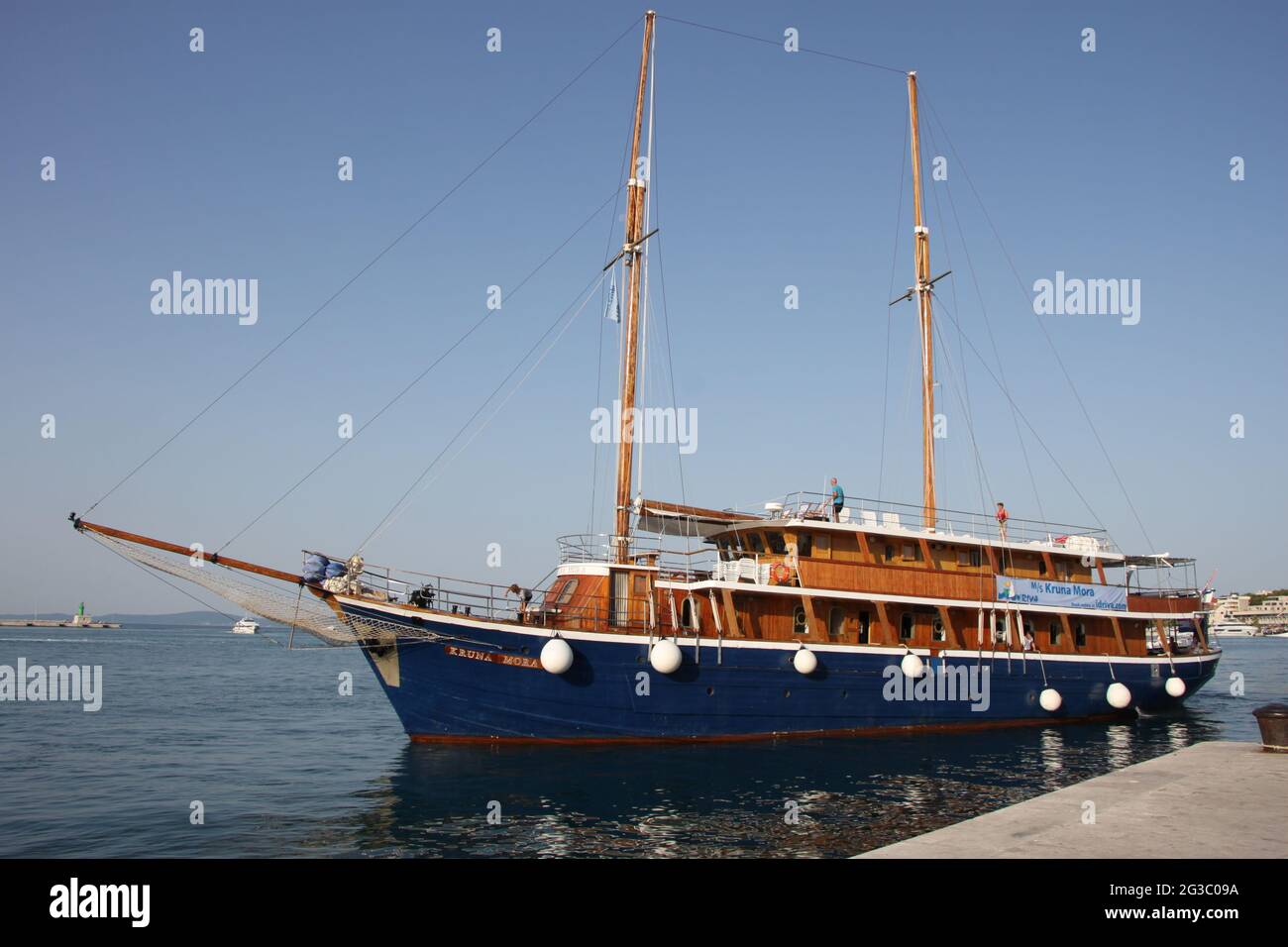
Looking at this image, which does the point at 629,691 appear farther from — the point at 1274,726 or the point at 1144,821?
the point at 1274,726

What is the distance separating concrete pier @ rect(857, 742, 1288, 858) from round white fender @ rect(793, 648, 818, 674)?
972 cm

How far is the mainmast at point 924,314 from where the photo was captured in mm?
33062

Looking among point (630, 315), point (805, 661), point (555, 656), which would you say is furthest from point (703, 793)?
point (630, 315)

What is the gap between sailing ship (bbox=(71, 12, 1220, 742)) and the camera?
22.5 metres

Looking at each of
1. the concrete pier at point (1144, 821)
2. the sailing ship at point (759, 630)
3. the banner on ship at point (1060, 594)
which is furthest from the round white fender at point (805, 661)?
the concrete pier at point (1144, 821)

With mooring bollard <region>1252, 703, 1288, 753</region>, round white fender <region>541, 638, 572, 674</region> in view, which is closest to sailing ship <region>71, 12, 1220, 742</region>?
round white fender <region>541, 638, 572, 674</region>

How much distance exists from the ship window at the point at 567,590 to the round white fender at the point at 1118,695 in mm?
19071

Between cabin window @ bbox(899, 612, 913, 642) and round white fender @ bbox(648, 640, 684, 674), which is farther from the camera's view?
cabin window @ bbox(899, 612, 913, 642)

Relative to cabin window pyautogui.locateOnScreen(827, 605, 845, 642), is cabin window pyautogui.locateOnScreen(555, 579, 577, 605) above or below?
above

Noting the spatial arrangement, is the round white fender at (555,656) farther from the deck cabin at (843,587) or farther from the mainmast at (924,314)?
the mainmast at (924,314)

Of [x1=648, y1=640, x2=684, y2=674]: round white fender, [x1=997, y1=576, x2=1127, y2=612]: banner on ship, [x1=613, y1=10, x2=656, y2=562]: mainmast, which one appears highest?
[x1=613, y1=10, x2=656, y2=562]: mainmast

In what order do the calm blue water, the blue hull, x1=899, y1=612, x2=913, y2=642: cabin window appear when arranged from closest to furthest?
the calm blue water, the blue hull, x1=899, y1=612, x2=913, y2=642: cabin window

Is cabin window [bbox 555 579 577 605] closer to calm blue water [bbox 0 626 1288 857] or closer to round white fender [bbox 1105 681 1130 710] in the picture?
calm blue water [bbox 0 626 1288 857]
